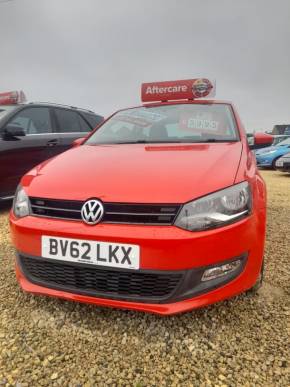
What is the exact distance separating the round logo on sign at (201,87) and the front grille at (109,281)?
2502 mm

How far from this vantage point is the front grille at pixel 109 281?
1.52 m

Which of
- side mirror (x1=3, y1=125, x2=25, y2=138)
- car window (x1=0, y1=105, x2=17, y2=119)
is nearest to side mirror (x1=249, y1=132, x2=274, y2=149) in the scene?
side mirror (x1=3, y1=125, x2=25, y2=138)

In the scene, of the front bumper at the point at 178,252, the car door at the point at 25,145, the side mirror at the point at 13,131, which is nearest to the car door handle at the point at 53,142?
the car door at the point at 25,145

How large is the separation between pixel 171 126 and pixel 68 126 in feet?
9.05

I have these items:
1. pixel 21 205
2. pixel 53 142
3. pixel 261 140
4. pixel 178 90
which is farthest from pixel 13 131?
pixel 261 140

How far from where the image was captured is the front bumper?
Result: 1.46 metres

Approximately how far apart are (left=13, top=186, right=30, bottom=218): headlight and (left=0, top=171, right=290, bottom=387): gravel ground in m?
0.58

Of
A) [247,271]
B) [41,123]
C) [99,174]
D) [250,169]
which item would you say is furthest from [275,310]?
[41,123]

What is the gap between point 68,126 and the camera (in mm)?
4965

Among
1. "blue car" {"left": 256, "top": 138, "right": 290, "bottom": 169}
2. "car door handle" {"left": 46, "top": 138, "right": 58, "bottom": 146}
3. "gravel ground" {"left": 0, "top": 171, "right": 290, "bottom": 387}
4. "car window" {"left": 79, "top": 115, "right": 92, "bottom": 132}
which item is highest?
"car window" {"left": 79, "top": 115, "right": 92, "bottom": 132}

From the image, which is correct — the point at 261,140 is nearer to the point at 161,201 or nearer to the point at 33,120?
the point at 161,201

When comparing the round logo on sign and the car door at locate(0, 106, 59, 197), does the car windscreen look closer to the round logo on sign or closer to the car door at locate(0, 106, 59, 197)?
the round logo on sign

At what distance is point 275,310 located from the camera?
1853mm

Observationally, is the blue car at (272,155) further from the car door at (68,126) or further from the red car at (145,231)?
the red car at (145,231)
